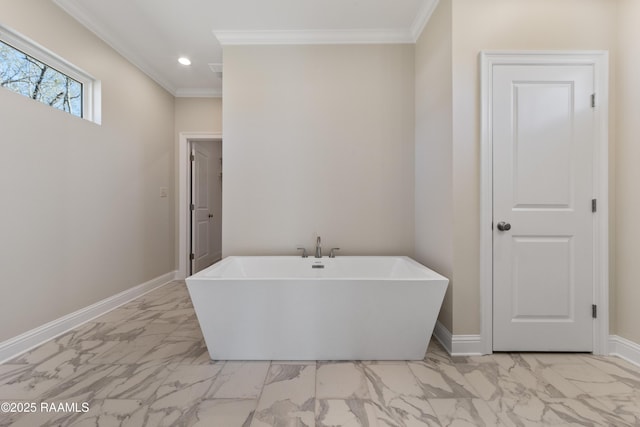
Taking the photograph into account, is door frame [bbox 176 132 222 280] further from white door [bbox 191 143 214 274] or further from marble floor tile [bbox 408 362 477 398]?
marble floor tile [bbox 408 362 477 398]

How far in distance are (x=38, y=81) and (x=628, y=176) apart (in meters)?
4.22

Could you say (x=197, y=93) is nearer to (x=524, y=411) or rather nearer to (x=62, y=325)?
(x=62, y=325)

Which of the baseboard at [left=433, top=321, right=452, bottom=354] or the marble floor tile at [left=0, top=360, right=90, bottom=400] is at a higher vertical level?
the baseboard at [left=433, top=321, right=452, bottom=354]

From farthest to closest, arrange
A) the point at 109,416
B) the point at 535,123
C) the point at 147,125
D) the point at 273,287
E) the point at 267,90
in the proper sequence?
the point at 147,125
the point at 267,90
the point at 535,123
the point at 273,287
the point at 109,416

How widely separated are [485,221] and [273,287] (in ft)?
4.82

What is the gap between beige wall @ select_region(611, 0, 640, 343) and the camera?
5.74ft

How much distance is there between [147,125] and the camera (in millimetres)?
3170

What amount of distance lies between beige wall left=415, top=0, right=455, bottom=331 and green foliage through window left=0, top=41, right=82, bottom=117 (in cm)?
300

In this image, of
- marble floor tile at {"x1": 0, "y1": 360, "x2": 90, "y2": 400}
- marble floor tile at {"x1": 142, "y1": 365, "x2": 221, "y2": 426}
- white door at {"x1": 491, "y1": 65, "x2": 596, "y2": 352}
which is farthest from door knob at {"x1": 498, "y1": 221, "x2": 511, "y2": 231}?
marble floor tile at {"x1": 0, "y1": 360, "x2": 90, "y2": 400}

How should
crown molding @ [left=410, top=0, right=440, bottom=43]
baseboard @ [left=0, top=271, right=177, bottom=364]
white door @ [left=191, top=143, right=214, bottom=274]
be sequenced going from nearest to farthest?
baseboard @ [left=0, top=271, right=177, bottom=364] < crown molding @ [left=410, top=0, right=440, bottom=43] < white door @ [left=191, top=143, right=214, bottom=274]

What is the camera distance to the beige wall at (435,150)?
1.90 metres

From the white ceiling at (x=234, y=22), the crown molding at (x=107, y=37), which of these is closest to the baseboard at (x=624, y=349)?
the white ceiling at (x=234, y=22)

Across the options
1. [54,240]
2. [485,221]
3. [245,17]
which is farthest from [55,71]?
[485,221]

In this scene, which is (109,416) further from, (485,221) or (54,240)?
(485,221)
